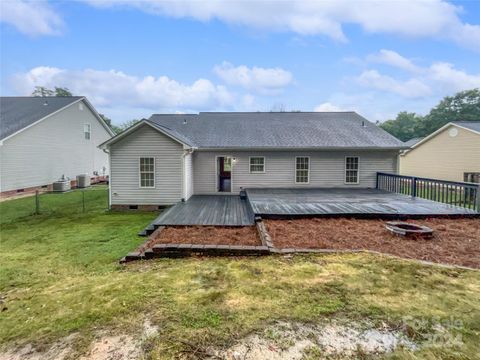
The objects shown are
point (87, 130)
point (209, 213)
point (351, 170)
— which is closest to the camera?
point (209, 213)

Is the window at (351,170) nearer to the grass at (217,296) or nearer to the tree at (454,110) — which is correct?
the grass at (217,296)

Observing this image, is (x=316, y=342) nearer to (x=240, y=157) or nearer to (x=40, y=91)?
(x=240, y=157)

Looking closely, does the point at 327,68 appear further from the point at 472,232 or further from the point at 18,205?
the point at 18,205

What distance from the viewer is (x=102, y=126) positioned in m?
22.4

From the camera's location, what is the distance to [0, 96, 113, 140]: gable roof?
1409 centimetres

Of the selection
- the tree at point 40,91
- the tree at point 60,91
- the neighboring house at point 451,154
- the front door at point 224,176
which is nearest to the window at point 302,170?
the front door at point 224,176

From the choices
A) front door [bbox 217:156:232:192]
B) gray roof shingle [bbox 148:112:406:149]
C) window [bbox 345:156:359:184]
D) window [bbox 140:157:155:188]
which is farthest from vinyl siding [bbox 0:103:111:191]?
window [bbox 345:156:359:184]

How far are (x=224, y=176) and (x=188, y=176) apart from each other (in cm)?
354

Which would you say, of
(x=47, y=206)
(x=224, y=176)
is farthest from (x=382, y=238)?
(x=47, y=206)

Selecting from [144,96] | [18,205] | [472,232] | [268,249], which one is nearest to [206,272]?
[268,249]

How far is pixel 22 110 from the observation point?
16.4 metres

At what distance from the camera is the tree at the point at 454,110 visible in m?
42.9

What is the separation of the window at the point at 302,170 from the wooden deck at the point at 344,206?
55.8 inches

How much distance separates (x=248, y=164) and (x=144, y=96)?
2824cm
